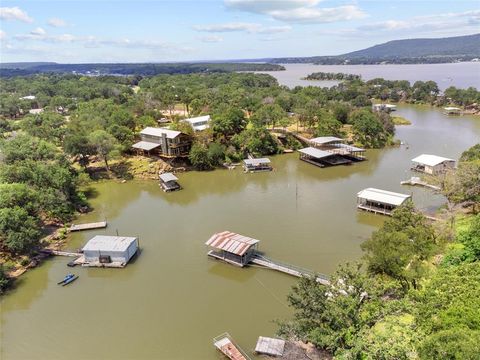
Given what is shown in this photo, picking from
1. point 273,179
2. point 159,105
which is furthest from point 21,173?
point 159,105

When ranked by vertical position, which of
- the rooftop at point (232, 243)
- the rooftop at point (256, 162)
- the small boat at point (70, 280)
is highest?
the rooftop at point (232, 243)

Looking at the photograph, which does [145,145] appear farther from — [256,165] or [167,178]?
[256,165]

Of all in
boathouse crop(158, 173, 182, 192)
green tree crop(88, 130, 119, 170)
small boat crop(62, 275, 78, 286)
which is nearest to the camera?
small boat crop(62, 275, 78, 286)

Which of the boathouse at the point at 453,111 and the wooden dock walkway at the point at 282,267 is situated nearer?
the wooden dock walkway at the point at 282,267

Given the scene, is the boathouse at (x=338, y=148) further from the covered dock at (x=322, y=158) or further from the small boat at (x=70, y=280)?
the small boat at (x=70, y=280)

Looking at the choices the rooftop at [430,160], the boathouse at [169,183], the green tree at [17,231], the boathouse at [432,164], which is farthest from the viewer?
the rooftop at [430,160]

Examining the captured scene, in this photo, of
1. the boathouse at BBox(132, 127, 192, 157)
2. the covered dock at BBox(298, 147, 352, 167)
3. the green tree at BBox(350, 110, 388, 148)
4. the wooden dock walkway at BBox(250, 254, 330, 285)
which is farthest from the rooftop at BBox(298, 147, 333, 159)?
the wooden dock walkway at BBox(250, 254, 330, 285)

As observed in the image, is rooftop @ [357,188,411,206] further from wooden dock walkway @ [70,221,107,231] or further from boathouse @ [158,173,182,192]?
wooden dock walkway @ [70,221,107,231]

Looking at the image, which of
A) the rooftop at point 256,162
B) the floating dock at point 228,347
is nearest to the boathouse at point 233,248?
the floating dock at point 228,347
